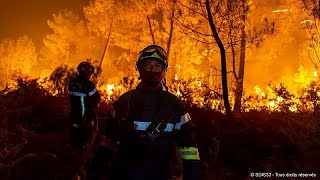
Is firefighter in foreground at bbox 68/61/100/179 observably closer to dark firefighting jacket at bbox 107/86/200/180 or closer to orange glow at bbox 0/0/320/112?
dark firefighting jacket at bbox 107/86/200/180

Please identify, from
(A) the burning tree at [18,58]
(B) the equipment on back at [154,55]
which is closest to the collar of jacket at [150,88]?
(B) the equipment on back at [154,55]

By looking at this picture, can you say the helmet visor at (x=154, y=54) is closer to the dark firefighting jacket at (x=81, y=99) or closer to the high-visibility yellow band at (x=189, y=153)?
the high-visibility yellow band at (x=189, y=153)

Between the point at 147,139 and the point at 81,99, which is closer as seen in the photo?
the point at 147,139

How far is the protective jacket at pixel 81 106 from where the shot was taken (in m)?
6.31

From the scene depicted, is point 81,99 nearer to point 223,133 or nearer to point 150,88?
point 223,133

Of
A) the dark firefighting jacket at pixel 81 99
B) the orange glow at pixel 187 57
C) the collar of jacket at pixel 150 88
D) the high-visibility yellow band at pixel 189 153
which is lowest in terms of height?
the high-visibility yellow band at pixel 189 153

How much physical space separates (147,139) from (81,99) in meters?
3.63

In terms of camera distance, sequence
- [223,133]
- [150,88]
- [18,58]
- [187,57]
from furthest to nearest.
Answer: [18,58] < [187,57] < [223,133] < [150,88]

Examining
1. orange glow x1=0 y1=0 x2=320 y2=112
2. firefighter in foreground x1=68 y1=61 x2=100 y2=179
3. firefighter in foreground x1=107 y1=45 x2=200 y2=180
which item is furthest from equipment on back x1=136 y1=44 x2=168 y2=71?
orange glow x1=0 y1=0 x2=320 y2=112

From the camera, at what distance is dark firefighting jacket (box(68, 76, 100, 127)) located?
630 cm

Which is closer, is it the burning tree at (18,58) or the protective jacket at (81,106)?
the protective jacket at (81,106)

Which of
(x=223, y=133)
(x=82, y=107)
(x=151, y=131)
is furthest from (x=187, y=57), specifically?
(x=151, y=131)

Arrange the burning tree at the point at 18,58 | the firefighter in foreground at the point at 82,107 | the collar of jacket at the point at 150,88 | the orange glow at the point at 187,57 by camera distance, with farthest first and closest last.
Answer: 1. the burning tree at the point at 18,58
2. the orange glow at the point at 187,57
3. the firefighter in foreground at the point at 82,107
4. the collar of jacket at the point at 150,88

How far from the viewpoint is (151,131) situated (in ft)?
9.93
